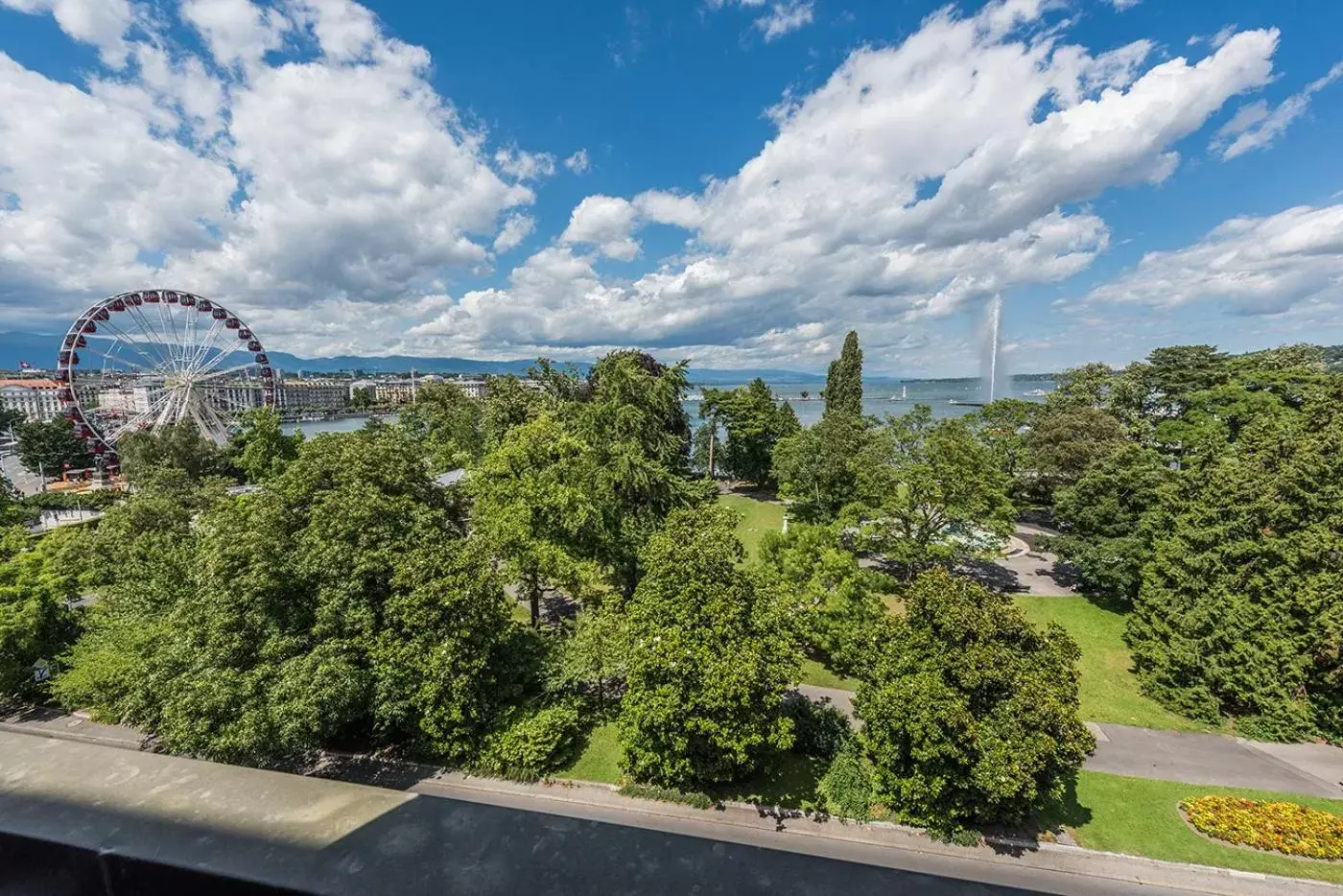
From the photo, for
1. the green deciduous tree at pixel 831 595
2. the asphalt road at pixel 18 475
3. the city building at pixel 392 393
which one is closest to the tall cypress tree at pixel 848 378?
the green deciduous tree at pixel 831 595

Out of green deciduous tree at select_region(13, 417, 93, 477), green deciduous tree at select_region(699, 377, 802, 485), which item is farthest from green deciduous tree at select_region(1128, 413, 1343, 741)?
green deciduous tree at select_region(13, 417, 93, 477)

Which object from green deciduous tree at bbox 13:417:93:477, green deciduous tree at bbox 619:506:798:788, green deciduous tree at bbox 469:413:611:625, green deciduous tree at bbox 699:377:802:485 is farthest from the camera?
green deciduous tree at bbox 13:417:93:477

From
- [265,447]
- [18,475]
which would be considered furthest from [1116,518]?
[18,475]

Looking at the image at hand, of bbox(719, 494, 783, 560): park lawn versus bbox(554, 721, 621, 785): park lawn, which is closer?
bbox(554, 721, 621, 785): park lawn

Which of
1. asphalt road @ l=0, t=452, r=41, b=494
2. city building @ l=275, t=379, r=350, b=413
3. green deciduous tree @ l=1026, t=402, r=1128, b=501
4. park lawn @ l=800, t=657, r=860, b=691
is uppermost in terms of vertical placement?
city building @ l=275, t=379, r=350, b=413

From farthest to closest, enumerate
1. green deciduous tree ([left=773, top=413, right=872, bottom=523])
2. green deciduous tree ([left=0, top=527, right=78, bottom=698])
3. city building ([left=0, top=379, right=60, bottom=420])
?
city building ([left=0, top=379, right=60, bottom=420]) → green deciduous tree ([left=773, top=413, right=872, bottom=523]) → green deciduous tree ([left=0, top=527, right=78, bottom=698])

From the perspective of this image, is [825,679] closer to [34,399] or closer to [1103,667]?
[1103,667]

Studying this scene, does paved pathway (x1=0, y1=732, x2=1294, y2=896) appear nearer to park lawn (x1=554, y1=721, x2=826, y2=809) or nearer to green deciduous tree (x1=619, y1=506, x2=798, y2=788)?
green deciduous tree (x1=619, y1=506, x2=798, y2=788)
